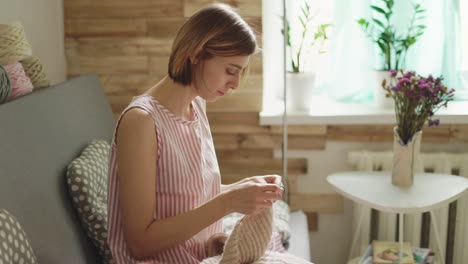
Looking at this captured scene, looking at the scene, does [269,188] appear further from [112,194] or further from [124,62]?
[124,62]

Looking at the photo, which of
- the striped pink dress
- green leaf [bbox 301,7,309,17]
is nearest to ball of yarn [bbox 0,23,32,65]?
the striped pink dress

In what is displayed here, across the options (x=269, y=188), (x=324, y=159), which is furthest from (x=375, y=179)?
(x=269, y=188)

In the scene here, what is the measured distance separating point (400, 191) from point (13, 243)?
132 centimetres

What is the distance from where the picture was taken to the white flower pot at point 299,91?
2.37m

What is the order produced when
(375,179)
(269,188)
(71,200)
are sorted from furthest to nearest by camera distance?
(375,179), (71,200), (269,188)

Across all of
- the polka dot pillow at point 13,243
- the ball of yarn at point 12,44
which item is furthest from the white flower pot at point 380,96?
the polka dot pillow at point 13,243

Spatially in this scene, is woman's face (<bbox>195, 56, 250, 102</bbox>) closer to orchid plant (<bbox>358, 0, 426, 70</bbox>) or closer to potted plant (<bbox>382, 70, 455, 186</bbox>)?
potted plant (<bbox>382, 70, 455, 186</bbox>)

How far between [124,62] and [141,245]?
129cm

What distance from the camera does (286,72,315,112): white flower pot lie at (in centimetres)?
237

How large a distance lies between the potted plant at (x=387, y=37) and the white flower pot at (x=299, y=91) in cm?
28

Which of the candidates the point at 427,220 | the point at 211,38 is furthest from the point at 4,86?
the point at 427,220

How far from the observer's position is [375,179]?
218 cm

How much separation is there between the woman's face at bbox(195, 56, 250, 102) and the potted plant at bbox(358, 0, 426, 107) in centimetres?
112

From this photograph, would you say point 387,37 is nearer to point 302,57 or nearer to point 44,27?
point 302,57
